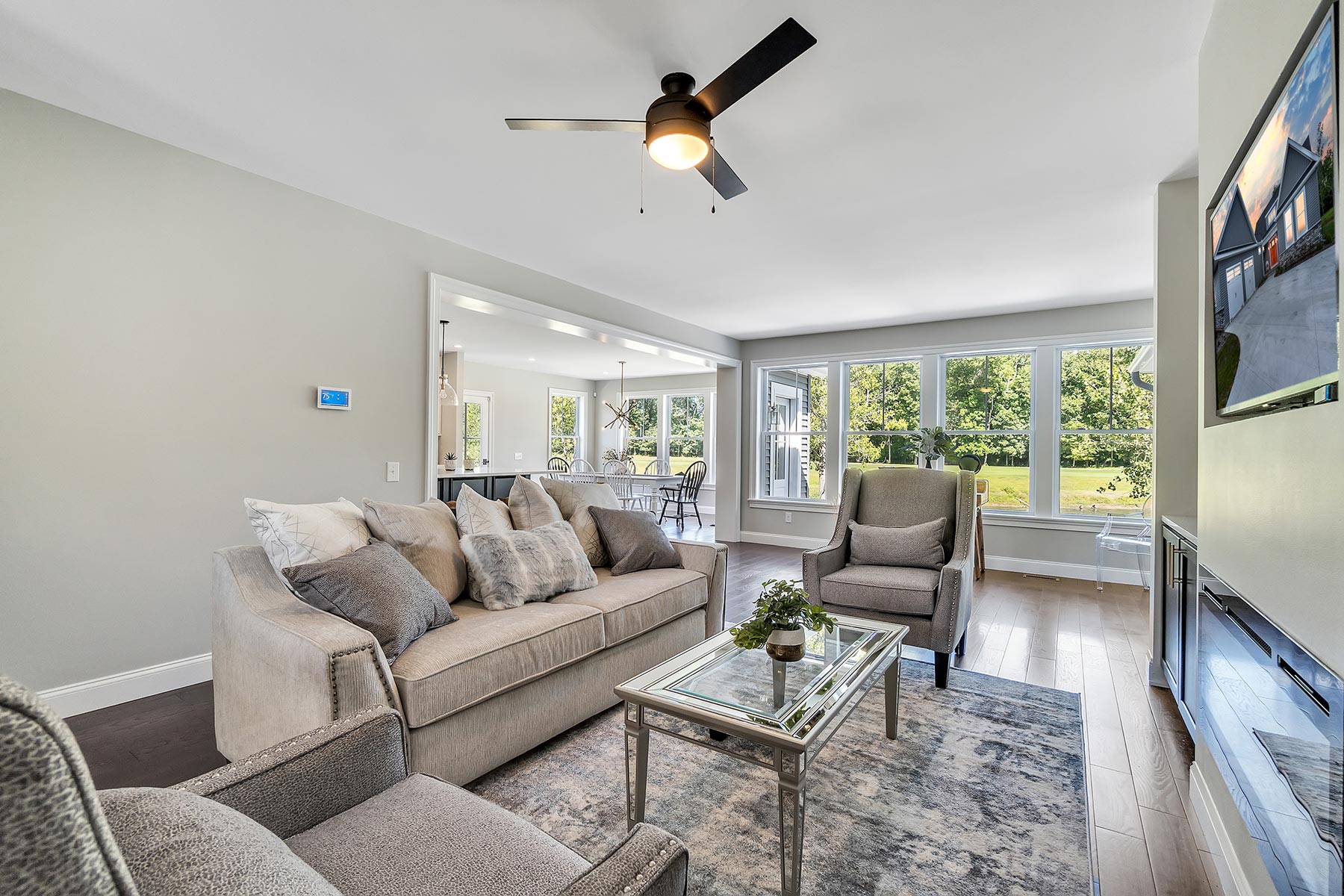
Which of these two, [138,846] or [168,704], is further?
[168,704]

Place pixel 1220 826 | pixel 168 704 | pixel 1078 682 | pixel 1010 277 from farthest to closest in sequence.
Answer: pixel 1010 277 < pixel 1078 682 < pixel 168 704 < pixel 1220 826

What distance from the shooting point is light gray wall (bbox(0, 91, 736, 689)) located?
8.51ft

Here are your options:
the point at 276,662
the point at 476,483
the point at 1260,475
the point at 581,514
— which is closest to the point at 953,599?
the point at 1260,475

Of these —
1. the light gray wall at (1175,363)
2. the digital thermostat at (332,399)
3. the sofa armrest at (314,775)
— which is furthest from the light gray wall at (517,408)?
the sofa armrest at (314,775)

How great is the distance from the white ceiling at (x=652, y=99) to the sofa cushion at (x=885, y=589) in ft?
6.61

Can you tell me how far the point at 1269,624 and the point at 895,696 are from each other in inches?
51.4

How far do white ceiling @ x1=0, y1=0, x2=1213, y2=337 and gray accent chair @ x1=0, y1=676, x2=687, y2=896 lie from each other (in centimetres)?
218

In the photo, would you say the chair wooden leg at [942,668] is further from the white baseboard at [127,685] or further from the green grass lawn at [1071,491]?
the white baseboard at [127,685]

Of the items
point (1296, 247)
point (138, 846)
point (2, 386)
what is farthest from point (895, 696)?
point (2, 386)

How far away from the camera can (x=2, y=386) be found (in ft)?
8.29

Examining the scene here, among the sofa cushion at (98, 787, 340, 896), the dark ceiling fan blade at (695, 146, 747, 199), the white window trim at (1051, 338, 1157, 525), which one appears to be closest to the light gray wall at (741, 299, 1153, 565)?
the white window trim at (1051, 338, 1157, 525)

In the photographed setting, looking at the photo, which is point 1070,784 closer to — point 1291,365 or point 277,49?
point 1291,365

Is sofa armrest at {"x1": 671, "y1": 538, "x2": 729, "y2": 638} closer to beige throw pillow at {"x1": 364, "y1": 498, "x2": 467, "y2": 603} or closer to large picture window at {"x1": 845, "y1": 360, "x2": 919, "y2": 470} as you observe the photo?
beige throw pillow at {"x1": 364, "y1": 498, "x2": 467, "y2": 603}

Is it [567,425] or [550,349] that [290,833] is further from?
[567,425]
